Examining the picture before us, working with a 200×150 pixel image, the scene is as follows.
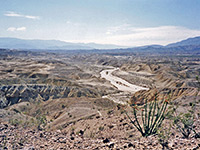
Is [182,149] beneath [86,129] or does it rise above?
above

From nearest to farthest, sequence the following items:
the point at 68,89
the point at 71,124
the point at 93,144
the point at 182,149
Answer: the point at 182,149, the point at 93,144, the point at 71,124, the point at 68,89

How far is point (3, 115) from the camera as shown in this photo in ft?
42.2

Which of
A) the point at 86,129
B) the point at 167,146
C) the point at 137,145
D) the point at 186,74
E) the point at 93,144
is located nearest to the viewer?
the point at 167,146

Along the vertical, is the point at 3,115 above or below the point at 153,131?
below

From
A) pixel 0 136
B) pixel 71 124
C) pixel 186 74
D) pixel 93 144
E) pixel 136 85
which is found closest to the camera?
pixel 93 144

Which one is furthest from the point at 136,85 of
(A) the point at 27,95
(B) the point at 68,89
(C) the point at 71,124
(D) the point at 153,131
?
(D) the point at 153,131

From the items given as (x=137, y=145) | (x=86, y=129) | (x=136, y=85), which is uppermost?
(x=137, y=145)

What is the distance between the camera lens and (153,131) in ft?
26.1

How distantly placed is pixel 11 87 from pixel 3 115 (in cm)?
1651

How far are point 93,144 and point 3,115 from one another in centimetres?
839

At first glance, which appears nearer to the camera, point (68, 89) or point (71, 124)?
point (71, 124)

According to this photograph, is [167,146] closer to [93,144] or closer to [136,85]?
[93,144]

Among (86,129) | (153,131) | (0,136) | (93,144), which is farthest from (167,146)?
(0,136)

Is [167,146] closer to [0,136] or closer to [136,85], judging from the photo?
[0,136]
